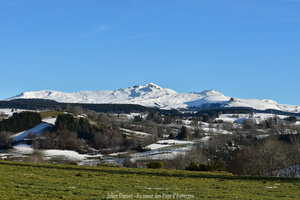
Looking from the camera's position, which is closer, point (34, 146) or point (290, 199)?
Answer: point (290, 199)

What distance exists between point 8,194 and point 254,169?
88.4m

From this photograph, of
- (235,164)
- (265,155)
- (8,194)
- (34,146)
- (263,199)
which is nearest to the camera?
(8,194)

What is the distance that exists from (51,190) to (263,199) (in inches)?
536

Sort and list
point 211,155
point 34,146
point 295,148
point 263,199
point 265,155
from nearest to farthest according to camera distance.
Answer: point 263,199
point 265,155
point 295,148
point 211,155
point 34,146

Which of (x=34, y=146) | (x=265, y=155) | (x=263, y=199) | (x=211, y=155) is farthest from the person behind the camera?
(x=34, y=146)

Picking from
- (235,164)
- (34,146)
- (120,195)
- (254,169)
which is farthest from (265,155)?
(34,146)

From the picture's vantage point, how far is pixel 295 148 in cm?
11844

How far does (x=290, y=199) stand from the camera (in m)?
24.1

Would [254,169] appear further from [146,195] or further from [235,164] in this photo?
[146,195]

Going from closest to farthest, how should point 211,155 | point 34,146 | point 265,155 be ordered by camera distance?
point 265,155
point 211,155
point 34,146

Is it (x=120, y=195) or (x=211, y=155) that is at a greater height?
(x=120, y=195)

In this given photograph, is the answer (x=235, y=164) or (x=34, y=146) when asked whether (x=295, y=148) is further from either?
(x=34, y=146)

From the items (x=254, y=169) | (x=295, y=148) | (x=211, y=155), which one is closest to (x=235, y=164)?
(x=254, y=169)

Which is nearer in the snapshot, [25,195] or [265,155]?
[25,195]
